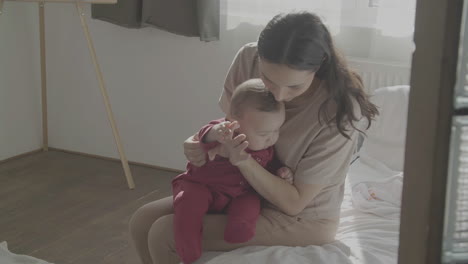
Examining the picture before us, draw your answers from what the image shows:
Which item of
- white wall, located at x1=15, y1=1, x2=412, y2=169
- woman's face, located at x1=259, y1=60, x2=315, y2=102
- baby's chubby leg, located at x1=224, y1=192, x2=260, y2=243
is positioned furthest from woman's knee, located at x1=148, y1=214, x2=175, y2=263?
white wall, located at x1=15, y1=1, x2=412, y2=169

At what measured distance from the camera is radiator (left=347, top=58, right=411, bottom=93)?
2.55 m

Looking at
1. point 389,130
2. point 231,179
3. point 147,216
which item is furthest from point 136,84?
point 231,179

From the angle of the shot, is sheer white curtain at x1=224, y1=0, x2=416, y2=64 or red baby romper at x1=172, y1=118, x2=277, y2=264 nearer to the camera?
red baby romper at x1=172, y1=118, x2=277, y2=264

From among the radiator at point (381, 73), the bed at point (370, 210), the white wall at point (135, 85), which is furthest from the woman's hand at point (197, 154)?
the white wall at point (135, 85)

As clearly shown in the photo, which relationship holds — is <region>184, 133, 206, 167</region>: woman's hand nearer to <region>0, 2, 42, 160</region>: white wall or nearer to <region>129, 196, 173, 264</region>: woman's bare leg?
<region>129, 196, 173, 264</region>: woman's bare leg

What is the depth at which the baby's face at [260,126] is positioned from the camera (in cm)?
143

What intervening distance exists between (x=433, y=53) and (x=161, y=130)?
2.90 m

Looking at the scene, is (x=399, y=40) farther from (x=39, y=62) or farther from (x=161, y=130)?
(x=39, y=62)

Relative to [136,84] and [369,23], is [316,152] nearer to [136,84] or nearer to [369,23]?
[369,23]

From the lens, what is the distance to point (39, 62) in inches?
144

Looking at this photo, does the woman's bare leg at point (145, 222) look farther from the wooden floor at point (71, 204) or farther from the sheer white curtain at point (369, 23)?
the sheer white curtain at point (369, 23)

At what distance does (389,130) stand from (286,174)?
34.4 inches

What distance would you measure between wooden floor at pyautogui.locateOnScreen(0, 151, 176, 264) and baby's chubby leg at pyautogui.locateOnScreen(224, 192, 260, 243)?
0.96 meters

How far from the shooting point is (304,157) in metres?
1.55
